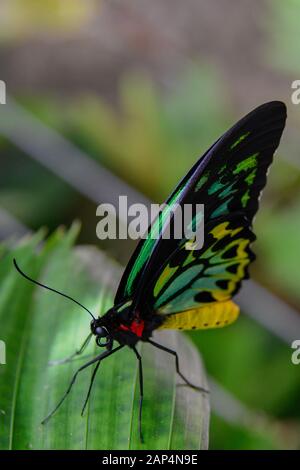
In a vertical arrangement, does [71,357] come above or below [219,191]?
below

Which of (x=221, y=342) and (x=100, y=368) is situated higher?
(x=221, y=342)

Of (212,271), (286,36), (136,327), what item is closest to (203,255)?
(212,271)

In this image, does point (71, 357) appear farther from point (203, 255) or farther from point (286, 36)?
point (286, 36)

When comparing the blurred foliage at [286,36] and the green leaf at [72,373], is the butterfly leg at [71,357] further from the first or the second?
the blurred foliage at [286,36]

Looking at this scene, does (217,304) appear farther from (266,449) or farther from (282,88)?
(282,88)

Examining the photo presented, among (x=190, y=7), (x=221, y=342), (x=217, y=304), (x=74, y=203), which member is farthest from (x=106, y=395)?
(x=190, y=7)

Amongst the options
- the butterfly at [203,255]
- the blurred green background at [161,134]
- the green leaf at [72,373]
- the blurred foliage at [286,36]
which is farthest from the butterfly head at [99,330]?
the blurred foliage at [286,36]
